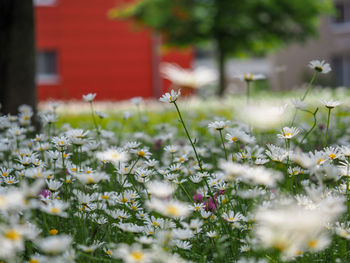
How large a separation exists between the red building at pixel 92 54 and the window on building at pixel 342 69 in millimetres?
9935

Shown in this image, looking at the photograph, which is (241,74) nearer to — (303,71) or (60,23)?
(60,23)

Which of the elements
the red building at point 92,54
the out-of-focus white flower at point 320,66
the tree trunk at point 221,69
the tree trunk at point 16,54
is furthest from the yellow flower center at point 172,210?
the red building at point 92,54

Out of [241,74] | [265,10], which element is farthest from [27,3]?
[265,10]

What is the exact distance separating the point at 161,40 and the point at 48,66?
3995mm

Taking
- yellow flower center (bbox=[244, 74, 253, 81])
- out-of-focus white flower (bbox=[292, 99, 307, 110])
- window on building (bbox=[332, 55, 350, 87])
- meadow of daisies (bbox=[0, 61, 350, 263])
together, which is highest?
yellow flower center (bbox=[244, 74, 253, 81])

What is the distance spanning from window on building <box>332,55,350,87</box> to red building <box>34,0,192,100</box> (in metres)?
9.94

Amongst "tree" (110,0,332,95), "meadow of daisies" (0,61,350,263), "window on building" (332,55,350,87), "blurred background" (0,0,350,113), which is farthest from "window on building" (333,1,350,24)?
"meadow of daisies" (0,61,350,263)

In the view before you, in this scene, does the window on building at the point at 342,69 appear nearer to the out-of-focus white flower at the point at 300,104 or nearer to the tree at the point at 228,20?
the tree at the point at 228,20

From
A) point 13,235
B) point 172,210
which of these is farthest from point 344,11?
point 13,235

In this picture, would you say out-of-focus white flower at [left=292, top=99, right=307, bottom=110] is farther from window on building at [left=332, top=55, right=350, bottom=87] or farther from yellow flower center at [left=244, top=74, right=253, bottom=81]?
window on building at [left=332, top=55, right=350, bottom=87]

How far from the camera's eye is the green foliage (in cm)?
1154

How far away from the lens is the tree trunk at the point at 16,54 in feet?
12.7

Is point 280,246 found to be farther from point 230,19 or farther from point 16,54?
point 230,19

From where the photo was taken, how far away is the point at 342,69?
21734mm
